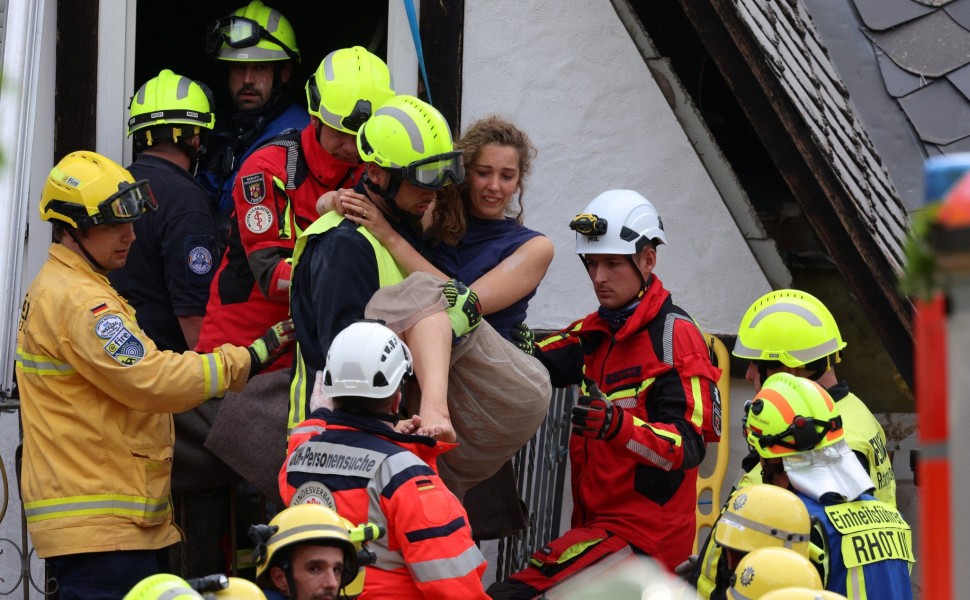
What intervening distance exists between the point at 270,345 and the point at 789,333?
1.80 metres

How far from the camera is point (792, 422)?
4.01 m

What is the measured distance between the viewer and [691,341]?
477 cm

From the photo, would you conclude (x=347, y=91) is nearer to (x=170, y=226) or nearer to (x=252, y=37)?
(x=170, y=226)

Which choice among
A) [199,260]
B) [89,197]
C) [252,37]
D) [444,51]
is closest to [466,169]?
[199,260]

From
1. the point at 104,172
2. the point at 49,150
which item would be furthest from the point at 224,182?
the point at 104,172

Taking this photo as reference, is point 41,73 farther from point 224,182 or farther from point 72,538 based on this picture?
point 72,538

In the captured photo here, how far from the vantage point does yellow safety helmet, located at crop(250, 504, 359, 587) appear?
304 cm

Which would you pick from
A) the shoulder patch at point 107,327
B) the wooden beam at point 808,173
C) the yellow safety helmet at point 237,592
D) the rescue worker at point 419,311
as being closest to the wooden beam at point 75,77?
the shoulder patch at point 107,327

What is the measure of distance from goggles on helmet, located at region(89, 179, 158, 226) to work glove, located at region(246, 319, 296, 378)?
574 millimetres

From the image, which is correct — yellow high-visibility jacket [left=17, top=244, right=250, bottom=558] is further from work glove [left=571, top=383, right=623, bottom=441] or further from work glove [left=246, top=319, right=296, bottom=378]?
work glove [left=571, top=383, right=623, bottom=441]

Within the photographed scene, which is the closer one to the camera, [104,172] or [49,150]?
[104,172]

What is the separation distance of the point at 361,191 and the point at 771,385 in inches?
55.5

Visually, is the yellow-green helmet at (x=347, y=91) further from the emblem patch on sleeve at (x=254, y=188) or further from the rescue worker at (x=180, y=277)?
the rescue worker at (x=180, y=277)

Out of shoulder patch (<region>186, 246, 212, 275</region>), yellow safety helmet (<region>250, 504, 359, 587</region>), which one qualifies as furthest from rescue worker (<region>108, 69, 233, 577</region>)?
yellow safety helmet (<region>250, 504, 359, 587</region>)
